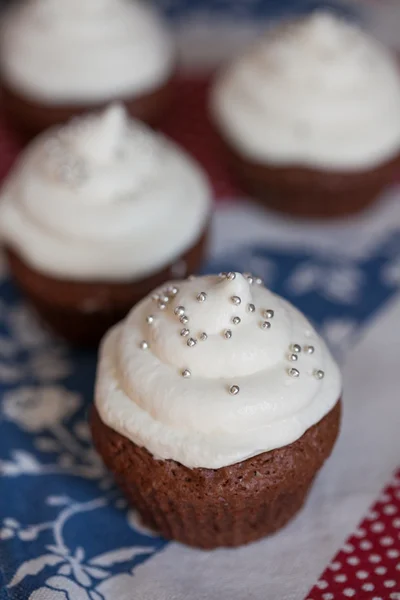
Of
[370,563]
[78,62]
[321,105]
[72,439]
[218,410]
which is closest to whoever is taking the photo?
[218,410]

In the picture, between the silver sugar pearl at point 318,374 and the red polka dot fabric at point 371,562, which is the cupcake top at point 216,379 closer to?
the silver sugar pearl at point 318,374

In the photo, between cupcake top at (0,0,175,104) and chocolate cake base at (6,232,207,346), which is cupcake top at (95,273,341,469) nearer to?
chocolate cake base at (6,232,207,346)

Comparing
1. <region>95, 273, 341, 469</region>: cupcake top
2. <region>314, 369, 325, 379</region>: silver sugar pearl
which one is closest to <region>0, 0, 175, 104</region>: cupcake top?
<region>95, 273, 341, 469</region>: cupcake top

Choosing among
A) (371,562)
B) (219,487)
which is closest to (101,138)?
(219,487)

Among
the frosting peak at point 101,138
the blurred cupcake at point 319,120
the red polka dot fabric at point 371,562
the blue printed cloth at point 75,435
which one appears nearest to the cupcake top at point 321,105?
the blurred cupcake at point 319,120

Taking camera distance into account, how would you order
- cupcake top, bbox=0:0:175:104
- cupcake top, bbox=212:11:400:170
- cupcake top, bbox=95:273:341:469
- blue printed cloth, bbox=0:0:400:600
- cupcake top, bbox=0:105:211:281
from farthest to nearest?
1. cupcake top, bbox=0:0:175:104
2. cupcake top, bbox=212:11:400:170
3. cupcake top, bbox=0:105:211:281
4. blue printed cloth, bbox=0:0:400:600
5. cupcake top, bbox=95:273:341:469

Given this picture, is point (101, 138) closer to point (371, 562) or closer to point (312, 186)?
point (312, 186)
